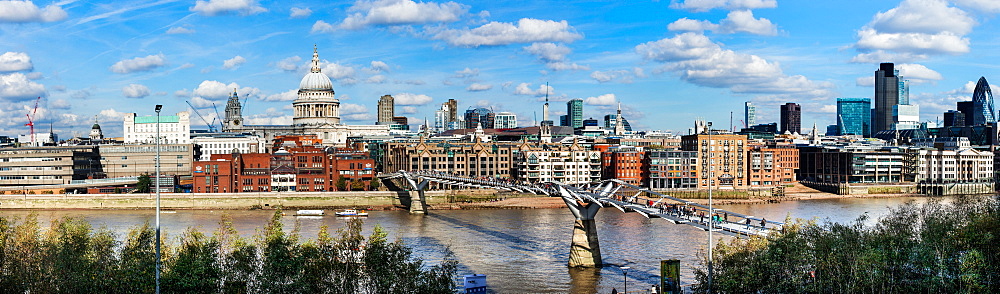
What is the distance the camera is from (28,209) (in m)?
80.8

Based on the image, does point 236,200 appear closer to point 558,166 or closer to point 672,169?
point 558,166

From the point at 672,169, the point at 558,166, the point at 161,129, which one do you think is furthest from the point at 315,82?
the point at 672,169

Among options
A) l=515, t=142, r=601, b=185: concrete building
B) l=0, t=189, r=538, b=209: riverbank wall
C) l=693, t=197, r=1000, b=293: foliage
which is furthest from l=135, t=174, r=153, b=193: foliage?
l=693, t=197, r=1000, b=293: foliage

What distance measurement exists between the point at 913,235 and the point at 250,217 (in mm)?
49687

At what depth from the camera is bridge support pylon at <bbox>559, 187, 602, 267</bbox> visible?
40781mm

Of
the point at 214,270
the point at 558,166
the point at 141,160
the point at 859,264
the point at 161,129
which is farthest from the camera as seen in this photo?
the point at 161,129

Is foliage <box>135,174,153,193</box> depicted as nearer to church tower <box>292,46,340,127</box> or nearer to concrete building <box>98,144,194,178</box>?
concrete building <box>98,144,194,178</box>

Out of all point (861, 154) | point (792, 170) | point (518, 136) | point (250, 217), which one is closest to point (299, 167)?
point (250, 217)

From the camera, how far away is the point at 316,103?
6663 inches

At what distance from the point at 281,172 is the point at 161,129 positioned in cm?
7185

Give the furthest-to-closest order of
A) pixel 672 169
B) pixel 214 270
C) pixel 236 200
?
pixel 672 169, pixel 236 200, pixel 214 270

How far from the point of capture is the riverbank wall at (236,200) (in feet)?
269

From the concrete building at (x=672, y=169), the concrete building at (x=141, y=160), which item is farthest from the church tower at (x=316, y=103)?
the concrete building at (x=672, y=169)

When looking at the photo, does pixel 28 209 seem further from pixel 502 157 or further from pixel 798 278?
pixel 798 278
